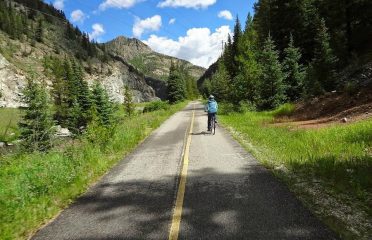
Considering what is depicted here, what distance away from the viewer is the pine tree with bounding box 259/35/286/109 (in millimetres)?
29000

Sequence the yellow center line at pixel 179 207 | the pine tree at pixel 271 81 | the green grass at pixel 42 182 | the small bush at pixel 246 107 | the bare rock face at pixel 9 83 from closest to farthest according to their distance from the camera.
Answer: the yellow center line at pixel 179 207 < the green grass at pixel 42 182 < the pine tree at pixel 271 81 < the small bush at pixel 246 107 < the bare rock face at pixel 9 83

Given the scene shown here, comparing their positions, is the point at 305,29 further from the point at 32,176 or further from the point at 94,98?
the point at 32,176

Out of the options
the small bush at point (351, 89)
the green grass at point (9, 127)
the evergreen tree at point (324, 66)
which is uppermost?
the evergreen tree at point (324, 66)

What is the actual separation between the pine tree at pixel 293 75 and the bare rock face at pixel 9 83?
3793 inches

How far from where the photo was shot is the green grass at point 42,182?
21.0ft

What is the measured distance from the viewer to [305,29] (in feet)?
120

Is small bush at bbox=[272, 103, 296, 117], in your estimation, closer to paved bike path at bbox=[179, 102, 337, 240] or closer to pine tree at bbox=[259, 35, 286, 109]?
pine tree at bbox=[259, 35, 286, 109]

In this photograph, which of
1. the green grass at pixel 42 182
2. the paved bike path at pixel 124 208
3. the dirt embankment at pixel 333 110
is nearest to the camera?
the paved bike path at pixel 124 208

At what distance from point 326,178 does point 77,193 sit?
5.97 meters

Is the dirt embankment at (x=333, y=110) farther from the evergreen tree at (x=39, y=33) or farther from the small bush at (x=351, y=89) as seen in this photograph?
the evergreen tree at (x=39, y=33)

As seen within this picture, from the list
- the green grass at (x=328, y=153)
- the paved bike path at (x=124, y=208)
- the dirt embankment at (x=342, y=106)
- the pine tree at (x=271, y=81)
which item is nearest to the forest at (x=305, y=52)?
the pine tree at (x=271, y=81)

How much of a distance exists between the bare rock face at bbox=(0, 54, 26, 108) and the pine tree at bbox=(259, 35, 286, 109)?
316 ft

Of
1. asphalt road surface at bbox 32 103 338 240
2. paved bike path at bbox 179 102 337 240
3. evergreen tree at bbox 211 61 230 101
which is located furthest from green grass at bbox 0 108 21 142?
evergreen tree at bbox 211 61 230 101

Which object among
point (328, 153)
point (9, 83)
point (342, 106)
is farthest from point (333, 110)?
point (9, 83)
